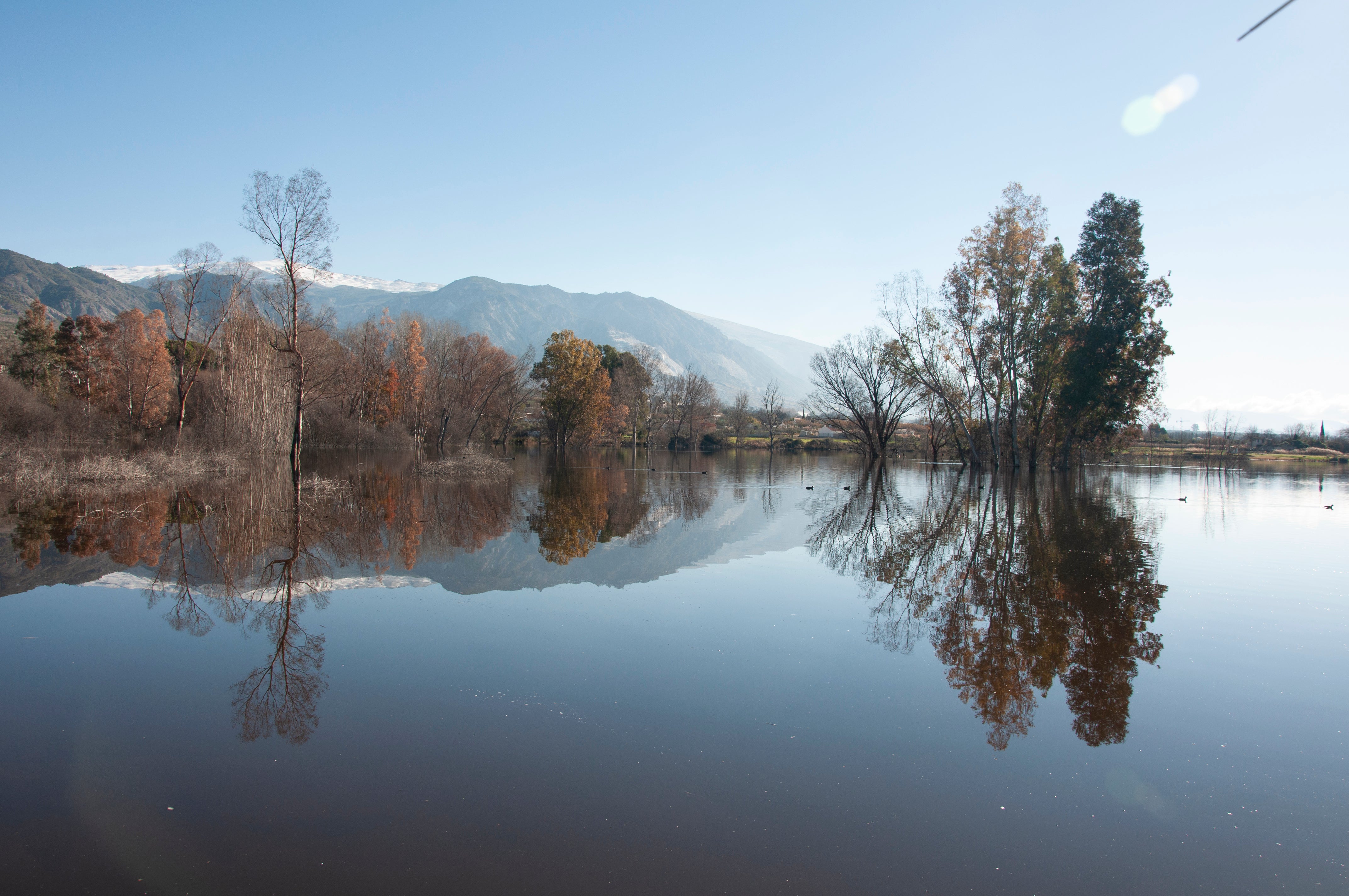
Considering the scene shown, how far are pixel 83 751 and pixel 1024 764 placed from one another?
5808mm

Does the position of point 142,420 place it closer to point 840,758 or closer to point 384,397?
point 384,397

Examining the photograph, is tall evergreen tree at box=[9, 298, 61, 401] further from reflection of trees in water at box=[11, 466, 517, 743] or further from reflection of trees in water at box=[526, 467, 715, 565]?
reflection of trees in water at box=[526, 467, 715, 565]

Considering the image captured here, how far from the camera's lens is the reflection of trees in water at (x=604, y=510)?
1227 cm

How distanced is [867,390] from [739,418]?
39.9 meters

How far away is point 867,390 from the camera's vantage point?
50906mm

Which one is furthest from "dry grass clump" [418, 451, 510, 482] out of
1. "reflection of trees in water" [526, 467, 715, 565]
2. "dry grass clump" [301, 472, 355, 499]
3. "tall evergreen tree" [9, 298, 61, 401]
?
"tall evergreen tree" [9, 298, 61, 401]

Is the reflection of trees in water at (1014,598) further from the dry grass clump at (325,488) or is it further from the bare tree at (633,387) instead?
the bare tree at (633,387)

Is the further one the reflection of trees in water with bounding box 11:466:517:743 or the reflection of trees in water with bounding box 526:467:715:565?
the reflection of trees in water with bounding box 526:467:715:565

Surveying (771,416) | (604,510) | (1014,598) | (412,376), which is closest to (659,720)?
(1014,598)

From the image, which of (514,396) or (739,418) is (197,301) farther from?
(739,418)

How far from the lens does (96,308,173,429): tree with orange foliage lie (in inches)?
1253

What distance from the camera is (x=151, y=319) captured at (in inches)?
1538

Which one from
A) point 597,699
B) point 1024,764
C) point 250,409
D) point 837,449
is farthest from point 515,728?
point 837,449

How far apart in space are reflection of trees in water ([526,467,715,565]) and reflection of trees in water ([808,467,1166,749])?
3.57m
